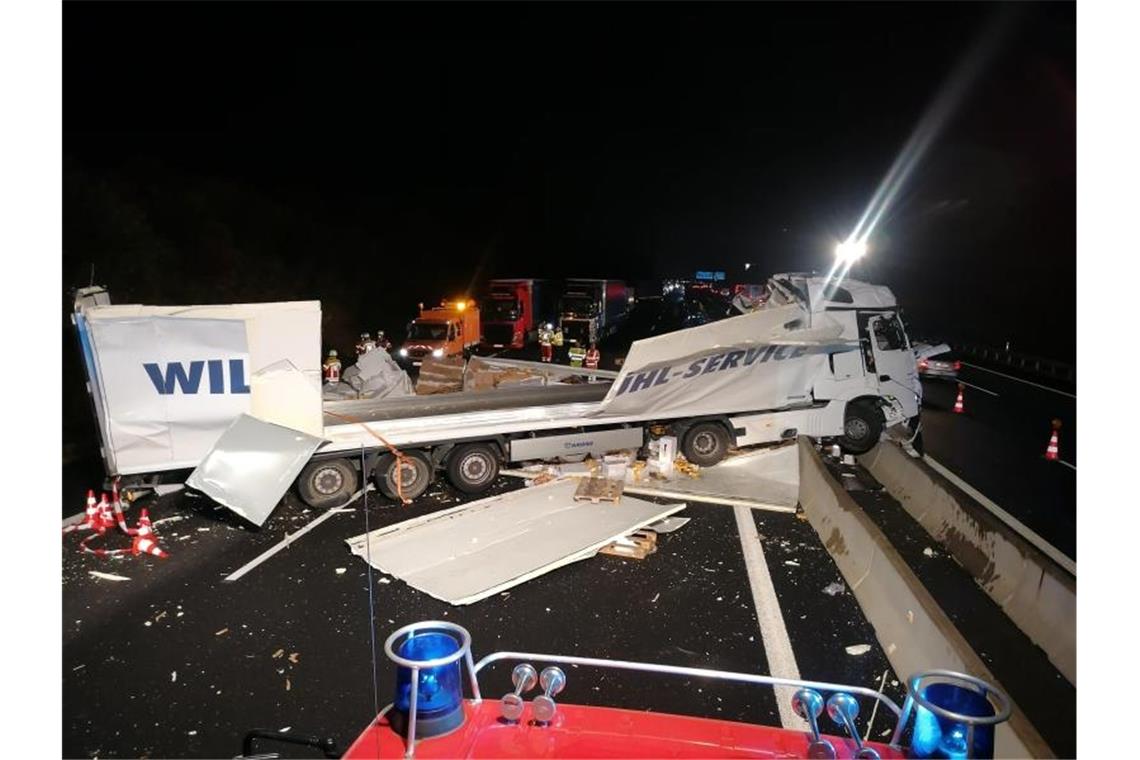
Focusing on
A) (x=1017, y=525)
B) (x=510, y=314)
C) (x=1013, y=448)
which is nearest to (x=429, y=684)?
(x=1017, y=525)

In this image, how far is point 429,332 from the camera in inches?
783

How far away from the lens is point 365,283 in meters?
37.9

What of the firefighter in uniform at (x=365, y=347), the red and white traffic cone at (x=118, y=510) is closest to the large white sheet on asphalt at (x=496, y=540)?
the red and white traffic cone at (x=118, y=510)

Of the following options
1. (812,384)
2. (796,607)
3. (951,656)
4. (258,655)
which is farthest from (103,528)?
(812,384)

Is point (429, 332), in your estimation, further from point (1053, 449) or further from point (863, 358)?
point (1053, 449)

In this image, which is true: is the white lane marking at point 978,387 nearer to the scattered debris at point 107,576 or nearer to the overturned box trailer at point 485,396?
the overturned box trailer at point 485,396

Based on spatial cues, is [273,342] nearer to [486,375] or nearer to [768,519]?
[486,375]

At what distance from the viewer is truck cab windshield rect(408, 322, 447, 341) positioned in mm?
19750

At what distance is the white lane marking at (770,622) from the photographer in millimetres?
4646

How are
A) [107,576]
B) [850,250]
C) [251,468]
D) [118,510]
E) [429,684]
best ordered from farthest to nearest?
[850,250] < [118,510] < [251,468] < [107,576] < [429,684]

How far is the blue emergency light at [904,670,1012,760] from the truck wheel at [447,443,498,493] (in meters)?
7.01

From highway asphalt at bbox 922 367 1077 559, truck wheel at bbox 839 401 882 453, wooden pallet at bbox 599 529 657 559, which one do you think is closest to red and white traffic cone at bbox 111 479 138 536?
wooden pallet at bbox 599 529 657 559

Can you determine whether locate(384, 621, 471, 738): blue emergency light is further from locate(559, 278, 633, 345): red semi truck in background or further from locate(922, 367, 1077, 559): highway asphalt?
locate(559, 278, 633, 345): red semi truck in background

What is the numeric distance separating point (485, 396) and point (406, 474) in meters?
2.36
